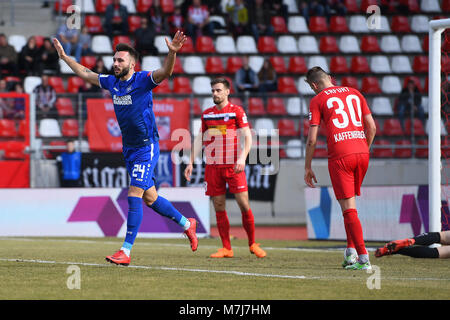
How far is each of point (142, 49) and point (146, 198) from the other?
14.2m

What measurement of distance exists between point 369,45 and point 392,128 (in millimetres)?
5706

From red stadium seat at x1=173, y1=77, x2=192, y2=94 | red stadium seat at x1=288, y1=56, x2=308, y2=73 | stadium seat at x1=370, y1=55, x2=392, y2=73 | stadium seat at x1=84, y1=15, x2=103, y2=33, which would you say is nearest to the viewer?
red stadium seat at x1=173, y1=77, x2=192, y2=94

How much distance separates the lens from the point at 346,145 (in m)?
8.71

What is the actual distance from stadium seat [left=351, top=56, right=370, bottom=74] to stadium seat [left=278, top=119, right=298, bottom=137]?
184 inches

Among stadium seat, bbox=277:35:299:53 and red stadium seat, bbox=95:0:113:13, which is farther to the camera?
stadium seat, bbox=277:35:299:53

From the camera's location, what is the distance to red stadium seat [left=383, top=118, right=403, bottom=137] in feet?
67.9

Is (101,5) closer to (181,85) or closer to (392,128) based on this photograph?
(181,85)

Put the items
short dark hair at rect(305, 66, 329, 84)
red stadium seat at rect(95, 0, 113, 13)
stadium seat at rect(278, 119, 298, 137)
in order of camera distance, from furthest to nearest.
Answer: red stadium seat at rect(95, 0, 113, 13) < stadium seat at rect(278, 119, 298, 137) < short dark hair at rect(305, 66, 329, 84)

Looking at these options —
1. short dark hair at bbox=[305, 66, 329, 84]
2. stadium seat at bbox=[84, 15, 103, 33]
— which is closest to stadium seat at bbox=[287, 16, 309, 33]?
stadium seat at bbox=[84, 15, 103, 33]

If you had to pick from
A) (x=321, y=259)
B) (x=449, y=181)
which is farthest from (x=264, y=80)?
(x=321, y=259)

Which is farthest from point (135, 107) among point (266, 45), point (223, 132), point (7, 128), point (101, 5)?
point (101, 5)

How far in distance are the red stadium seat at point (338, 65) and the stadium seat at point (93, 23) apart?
6672 mm

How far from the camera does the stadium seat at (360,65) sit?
24875 mm

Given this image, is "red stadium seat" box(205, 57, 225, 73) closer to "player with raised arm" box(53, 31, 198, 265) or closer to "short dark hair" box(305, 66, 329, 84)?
"player with raised arm" box(53, 31, 198, 265)
